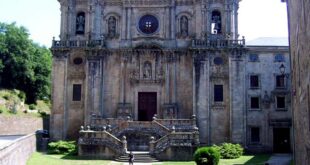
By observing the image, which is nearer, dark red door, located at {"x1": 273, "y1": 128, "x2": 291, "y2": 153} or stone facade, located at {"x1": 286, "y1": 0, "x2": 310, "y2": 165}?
stone facade, located at {"x1": 286, "y1": 0, "x2": 310, "y2": 165}

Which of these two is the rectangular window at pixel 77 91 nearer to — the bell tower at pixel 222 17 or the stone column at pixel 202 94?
the stone column at pixel 202 94

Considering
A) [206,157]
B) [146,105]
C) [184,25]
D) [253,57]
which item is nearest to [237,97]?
[253,57]

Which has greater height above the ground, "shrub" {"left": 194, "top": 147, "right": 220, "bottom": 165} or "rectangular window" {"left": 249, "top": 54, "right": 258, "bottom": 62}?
"rectangular window" {"left": 249, "top": 54, "right": 258, "bottom": 62}

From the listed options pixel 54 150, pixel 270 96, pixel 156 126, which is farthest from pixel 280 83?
pixel 54 150

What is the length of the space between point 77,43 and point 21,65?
18.3m

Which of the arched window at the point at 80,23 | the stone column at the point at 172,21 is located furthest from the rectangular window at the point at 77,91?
the stone column at the point at 172,21

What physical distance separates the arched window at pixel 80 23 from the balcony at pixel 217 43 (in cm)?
1228

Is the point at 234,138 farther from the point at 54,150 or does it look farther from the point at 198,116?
the point at 54,150

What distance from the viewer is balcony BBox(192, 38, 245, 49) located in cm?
4275

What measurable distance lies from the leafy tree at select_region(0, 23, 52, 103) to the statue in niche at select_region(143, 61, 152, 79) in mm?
22692

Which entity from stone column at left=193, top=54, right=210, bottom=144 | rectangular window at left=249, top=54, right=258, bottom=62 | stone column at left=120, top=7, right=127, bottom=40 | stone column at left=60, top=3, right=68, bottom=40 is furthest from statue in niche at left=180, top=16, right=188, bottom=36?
stone column at left=60, top=3, right=68, bottom=40

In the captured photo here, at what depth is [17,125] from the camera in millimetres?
47219

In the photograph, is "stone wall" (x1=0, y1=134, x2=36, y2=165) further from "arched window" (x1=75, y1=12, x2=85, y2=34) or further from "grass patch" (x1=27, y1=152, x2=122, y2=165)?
"arched window" (x1=75, y1=12, x2=85, y2=34)

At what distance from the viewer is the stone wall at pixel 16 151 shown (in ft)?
67.3
